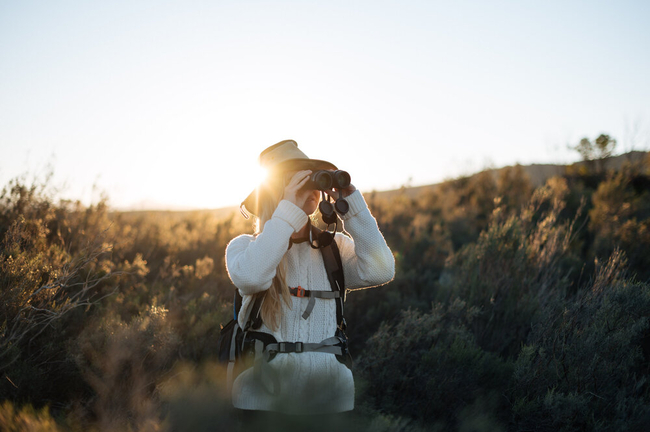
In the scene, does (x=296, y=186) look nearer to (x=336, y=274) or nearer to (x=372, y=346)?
(x=336, y=274)

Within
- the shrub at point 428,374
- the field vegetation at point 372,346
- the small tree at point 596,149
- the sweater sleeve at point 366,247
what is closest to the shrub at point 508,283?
the field vegetation at point 372,346

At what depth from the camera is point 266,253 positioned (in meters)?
1.90

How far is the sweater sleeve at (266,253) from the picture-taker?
190 cm

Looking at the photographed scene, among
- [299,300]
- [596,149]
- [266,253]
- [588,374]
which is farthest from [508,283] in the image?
[596,149]

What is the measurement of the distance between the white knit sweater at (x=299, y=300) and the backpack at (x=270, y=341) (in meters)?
0.04

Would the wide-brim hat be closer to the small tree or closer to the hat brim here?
the hat brim

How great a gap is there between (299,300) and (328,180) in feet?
2.20

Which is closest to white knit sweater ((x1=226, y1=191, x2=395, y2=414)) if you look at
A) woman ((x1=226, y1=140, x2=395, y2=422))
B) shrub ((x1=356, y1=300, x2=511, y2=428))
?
woman ((x1=226, y1=140, x2=395, y2=422))

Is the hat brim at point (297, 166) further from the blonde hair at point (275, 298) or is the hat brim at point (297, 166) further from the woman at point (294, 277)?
the blonde hair at point (275, 298)

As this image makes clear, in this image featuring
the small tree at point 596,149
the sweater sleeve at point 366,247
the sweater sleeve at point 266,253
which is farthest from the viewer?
the small tree at point 596,149

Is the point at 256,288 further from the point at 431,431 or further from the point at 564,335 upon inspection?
the point at 564,335

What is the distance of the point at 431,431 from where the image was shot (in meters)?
2.76

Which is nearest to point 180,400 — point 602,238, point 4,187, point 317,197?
point 317,197

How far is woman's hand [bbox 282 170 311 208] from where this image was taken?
2025 mm
